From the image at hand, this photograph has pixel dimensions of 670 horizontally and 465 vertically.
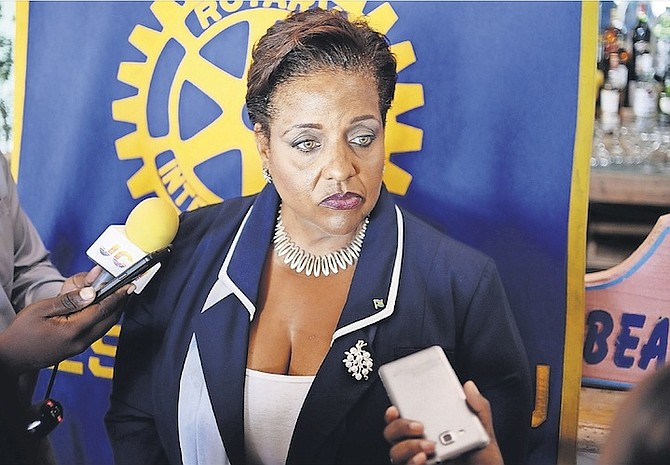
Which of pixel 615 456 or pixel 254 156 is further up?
pixel 254 156

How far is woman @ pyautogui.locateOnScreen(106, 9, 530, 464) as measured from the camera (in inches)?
47.3

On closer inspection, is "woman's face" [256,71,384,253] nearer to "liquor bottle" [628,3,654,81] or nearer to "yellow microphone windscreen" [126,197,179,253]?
"yellow microphone windscreen" [126,197,179,253]

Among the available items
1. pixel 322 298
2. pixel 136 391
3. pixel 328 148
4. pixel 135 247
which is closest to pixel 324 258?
pixel 322 298

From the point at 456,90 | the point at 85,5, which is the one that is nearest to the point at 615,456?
the point at 456,90

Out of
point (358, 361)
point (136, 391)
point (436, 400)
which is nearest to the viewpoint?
point (436, 400)

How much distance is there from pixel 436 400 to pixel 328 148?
371 mm

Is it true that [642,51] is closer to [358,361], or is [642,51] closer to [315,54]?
[315,54]

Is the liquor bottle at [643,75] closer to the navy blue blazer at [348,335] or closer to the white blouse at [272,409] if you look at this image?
the navy blue blazer at [348,335]

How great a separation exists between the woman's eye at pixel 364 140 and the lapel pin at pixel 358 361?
0.28m

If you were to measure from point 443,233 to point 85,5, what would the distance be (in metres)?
0.74

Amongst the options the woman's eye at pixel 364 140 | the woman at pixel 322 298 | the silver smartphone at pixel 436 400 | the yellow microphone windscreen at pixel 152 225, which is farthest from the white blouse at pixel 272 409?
the woman's eye at pixel 364 140

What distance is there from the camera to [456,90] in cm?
131

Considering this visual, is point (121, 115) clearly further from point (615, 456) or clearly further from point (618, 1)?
point (615, 456)

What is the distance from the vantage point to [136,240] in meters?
1.29
